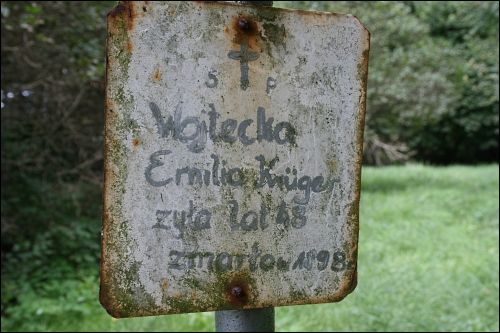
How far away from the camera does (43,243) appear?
402cm

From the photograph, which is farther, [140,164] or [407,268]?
[407,268]

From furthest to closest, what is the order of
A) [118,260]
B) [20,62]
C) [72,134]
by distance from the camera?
[72,134] < [20,62] < [118,260]

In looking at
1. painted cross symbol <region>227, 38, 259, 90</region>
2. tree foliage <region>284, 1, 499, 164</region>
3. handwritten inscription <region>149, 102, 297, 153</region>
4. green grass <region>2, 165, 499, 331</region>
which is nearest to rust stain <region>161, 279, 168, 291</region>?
handwritten inscription <region>149, 102, 297, 153</region>

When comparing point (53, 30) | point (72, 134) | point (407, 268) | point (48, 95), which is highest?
point (53, 30)

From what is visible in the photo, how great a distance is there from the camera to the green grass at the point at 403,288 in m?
3.33

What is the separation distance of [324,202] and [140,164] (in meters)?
0.31

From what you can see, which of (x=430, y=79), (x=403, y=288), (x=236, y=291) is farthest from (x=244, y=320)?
(x=430, y=79)

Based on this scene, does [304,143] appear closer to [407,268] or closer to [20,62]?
[20,62]

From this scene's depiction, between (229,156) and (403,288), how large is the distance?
11.5 ft

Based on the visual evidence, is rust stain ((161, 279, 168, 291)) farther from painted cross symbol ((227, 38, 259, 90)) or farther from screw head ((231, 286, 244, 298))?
painted cross symbol ((227, 38, 259, 90))

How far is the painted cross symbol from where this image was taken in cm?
89

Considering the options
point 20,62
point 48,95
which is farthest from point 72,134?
point 20,62

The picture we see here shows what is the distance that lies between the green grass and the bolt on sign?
2.45 metres

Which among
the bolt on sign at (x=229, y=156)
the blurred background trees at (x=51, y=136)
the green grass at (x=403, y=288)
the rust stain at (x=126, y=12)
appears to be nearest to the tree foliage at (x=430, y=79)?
the blurred background trees at (x=51, y=136)
